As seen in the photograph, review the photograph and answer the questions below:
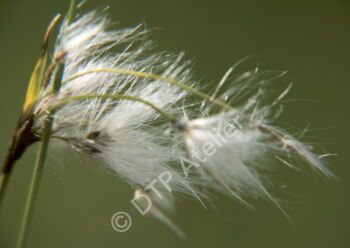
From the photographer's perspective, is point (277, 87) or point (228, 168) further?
point (277, 87)

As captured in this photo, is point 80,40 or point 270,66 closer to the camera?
point 80,40

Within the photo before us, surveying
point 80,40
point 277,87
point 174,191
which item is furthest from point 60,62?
point 277,87

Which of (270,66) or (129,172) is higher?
(270,66)

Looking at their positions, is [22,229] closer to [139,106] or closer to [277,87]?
[139,106]

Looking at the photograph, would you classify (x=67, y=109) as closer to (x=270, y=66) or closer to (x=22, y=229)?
(x=22, y=229)

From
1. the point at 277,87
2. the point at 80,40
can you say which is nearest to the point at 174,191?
the point at 80,40

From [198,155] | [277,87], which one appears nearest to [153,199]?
[198,155]

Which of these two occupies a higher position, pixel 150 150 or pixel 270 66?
pixel 270 66

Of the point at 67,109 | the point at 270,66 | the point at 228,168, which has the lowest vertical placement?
the point at 228,168
